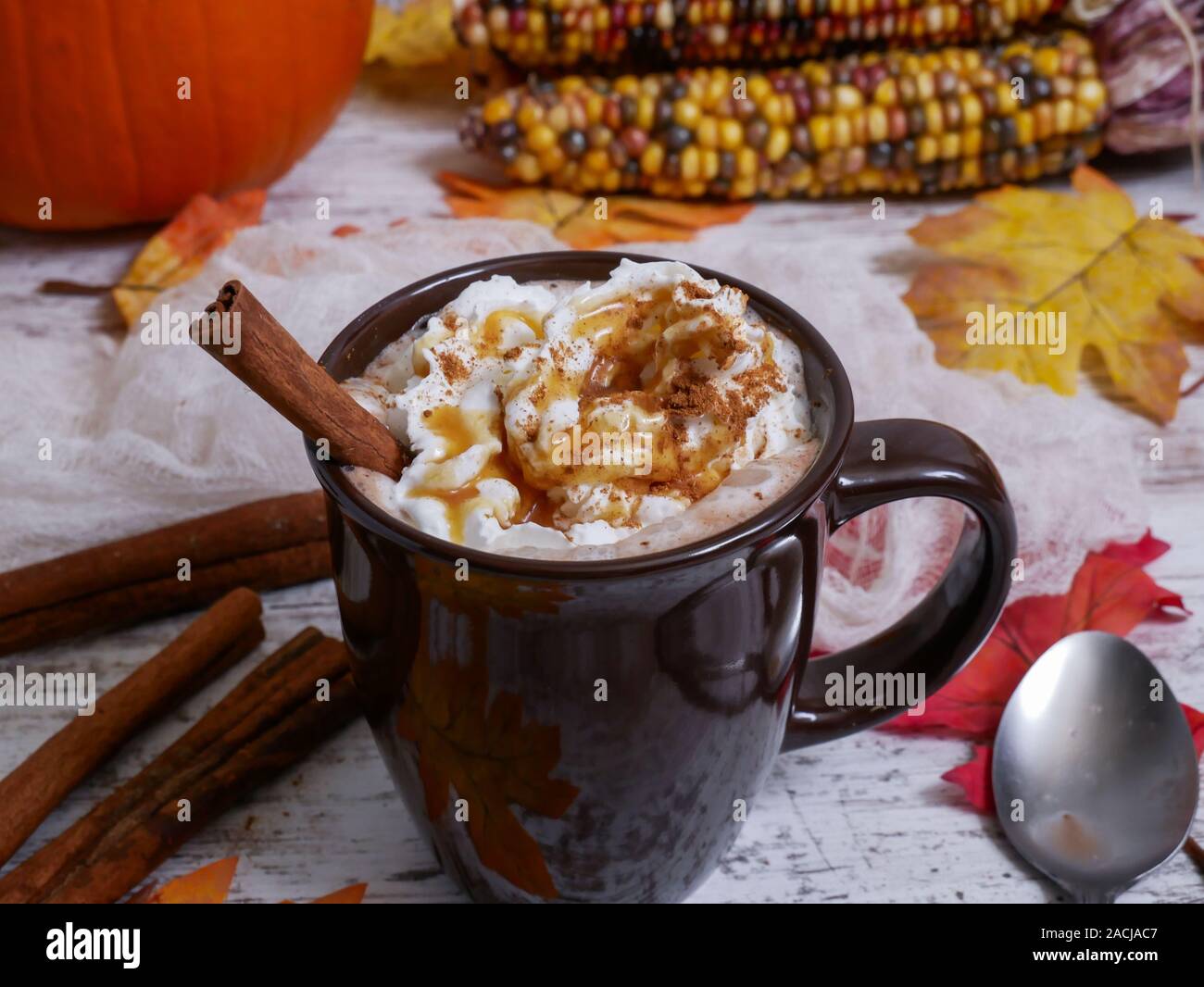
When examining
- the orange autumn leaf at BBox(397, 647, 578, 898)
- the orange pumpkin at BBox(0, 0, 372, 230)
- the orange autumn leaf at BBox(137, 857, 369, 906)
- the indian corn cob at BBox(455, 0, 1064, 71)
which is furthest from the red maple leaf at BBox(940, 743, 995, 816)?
the orange pumpkin at BBox(0, 0, 372, 230)

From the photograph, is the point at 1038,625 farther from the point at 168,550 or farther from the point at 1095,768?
the point at 168,550

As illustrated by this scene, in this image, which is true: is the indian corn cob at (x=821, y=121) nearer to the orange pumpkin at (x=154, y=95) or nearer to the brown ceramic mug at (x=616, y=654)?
the orange pumpkin at (x=154, y=95)

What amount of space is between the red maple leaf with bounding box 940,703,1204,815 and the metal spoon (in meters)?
0.01

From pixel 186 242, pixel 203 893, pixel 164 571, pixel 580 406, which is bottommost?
pixel 203 893

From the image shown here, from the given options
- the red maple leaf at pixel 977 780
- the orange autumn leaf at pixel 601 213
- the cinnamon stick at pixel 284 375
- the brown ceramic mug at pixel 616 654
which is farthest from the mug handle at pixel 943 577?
the orange autumn leaf at pixel 601 213

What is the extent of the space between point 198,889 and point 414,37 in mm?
1502

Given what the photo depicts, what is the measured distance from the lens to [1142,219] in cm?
156

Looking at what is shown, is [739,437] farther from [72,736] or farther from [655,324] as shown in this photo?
[72,736]

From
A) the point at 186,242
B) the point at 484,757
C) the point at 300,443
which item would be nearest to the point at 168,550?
the point at 300,443

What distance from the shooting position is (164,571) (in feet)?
3.75

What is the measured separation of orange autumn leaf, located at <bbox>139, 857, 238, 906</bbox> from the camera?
928mm

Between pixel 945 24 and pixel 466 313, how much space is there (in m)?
1.05

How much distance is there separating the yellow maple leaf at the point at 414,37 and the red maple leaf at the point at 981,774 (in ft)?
4.74

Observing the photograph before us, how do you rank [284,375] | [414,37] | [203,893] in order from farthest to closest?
[414,37] → [203,893] → [284,375]
